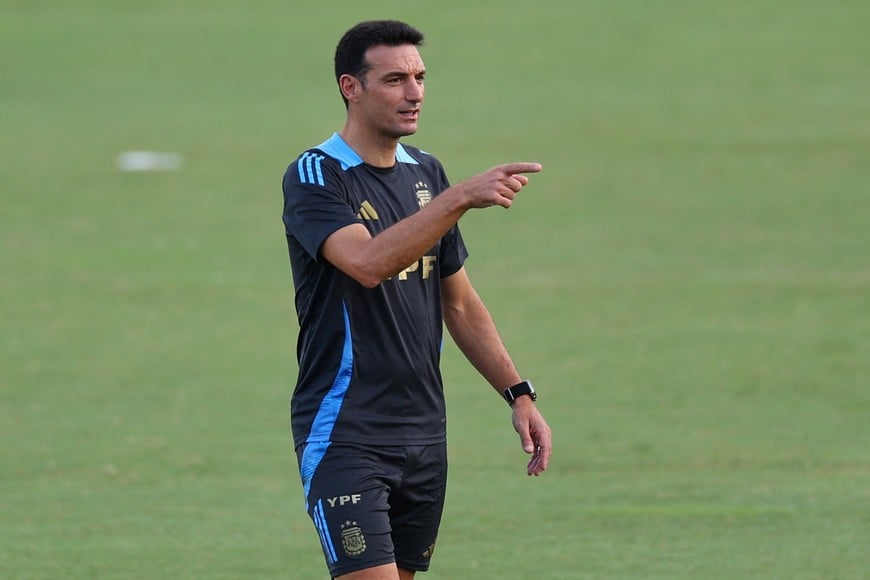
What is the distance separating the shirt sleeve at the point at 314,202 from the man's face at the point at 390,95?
233 mm

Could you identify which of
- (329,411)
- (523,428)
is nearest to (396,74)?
(329,411)

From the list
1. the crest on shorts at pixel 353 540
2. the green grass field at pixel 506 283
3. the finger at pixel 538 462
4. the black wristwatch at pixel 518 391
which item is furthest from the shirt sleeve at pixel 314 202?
the green grass field at pixel 506 283

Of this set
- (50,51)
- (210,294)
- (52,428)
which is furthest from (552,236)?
(50,51)

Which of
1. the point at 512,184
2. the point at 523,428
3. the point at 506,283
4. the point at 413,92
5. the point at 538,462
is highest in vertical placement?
the point at 413,92

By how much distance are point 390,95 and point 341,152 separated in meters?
0.28

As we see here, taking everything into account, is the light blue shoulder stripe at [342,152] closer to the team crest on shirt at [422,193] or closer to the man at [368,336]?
the man at [368,336]

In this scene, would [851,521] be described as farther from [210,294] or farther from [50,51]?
Result: [50,51]

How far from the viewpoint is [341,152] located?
6.19 metres

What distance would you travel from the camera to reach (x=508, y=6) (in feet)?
131

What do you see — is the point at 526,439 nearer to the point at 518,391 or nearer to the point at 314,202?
the point at 518,391

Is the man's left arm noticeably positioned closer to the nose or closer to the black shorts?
the black shorts

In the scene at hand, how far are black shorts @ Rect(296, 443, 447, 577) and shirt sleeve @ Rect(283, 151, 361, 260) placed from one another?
755 millimetres

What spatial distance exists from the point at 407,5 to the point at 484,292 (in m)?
22.2

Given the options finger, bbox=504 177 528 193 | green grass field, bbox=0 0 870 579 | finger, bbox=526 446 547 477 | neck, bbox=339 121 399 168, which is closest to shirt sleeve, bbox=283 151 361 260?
neck, bbox=339 121 399 168
